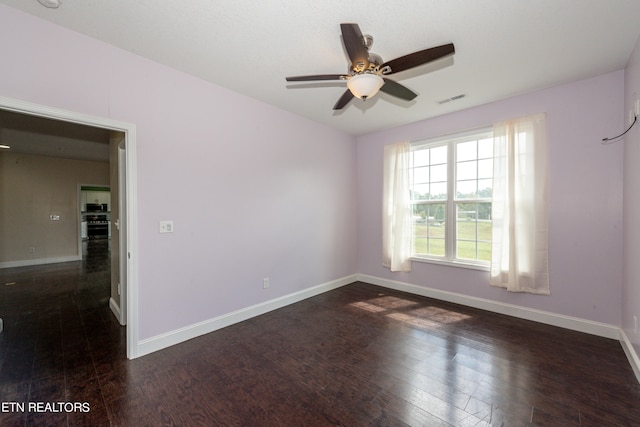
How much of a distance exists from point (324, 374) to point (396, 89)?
2.51 metres

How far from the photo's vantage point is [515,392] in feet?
6.35

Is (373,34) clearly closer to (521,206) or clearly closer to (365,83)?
(365,83)

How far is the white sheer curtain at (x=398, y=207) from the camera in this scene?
4.25 m

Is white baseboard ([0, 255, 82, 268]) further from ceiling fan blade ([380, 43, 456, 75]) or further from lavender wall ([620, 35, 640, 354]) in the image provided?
lavender wall ([620, 35, 640, 354])

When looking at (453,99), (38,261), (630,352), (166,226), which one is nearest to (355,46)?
(453,99)

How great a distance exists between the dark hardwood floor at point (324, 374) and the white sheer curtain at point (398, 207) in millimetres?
1121

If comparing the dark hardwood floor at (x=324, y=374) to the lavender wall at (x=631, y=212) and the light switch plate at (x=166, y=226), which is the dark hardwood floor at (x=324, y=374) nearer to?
the lavender wall at (x=631, y=212)

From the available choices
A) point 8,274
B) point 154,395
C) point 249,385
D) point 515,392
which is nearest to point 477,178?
point 515,392

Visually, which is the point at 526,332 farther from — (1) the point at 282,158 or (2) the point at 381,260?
(1) the point at 282,158

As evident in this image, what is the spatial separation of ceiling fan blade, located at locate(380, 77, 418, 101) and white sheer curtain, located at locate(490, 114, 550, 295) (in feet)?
5.85

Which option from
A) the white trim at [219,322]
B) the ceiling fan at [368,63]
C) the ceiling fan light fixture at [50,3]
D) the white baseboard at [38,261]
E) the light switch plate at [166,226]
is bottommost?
the white trim at [219,322]

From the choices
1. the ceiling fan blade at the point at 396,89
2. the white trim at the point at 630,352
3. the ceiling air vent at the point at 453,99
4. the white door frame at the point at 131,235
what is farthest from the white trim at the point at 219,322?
the white trim at the point at 630,352

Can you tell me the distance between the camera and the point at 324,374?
85.2 inches

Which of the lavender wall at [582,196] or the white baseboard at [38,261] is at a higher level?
→ the lavender wall at [582,196]
